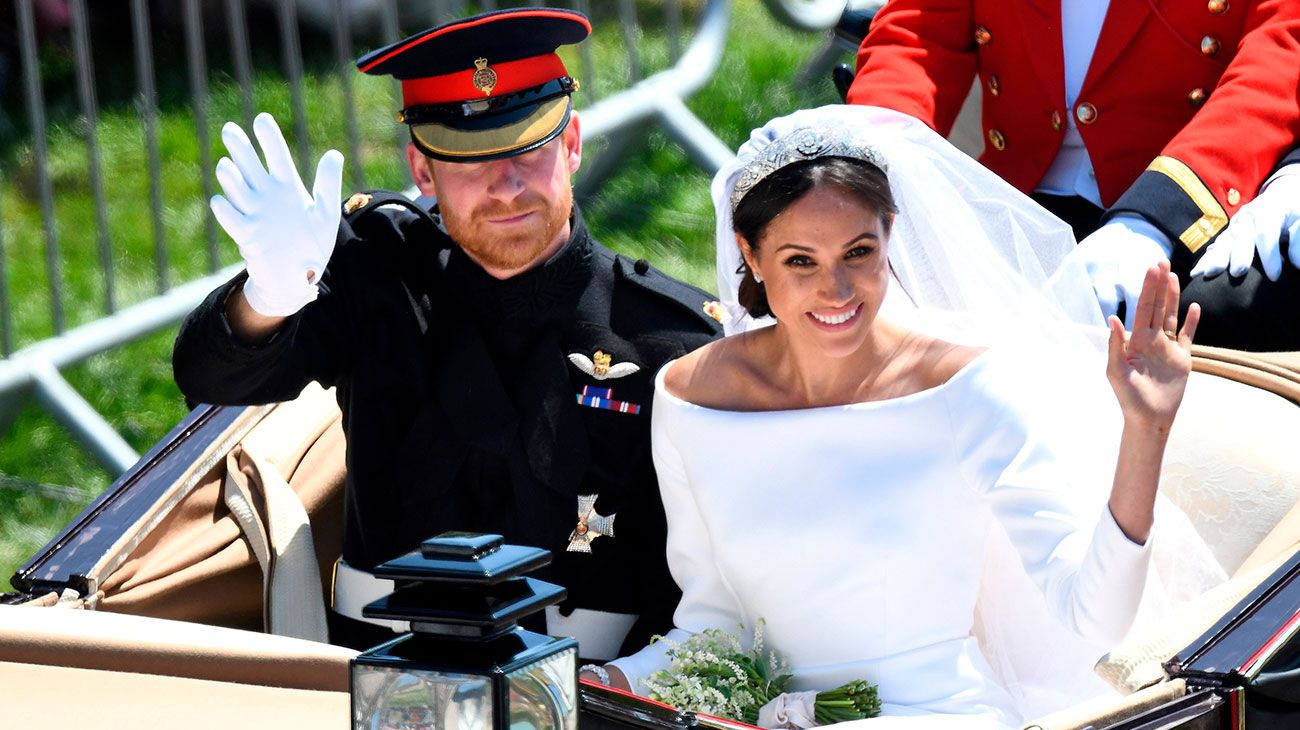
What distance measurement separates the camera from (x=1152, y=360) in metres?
2.22

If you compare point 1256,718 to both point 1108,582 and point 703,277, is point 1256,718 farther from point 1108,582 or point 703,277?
point 703,277

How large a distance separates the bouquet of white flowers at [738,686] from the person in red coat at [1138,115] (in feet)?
2.60

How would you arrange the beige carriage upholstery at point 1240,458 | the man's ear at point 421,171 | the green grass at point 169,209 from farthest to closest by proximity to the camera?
the green grass at point 169,209
the man's ear at point 421,171
the beige carriage upholstery at point 1240,458

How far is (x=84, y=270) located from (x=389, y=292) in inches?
92.2

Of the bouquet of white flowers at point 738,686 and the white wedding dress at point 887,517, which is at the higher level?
the white wedding dress at point 887,517

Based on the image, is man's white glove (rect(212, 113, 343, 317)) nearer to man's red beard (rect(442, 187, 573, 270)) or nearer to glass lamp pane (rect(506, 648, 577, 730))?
man's red beard (rect(442, 187, 573, 270))

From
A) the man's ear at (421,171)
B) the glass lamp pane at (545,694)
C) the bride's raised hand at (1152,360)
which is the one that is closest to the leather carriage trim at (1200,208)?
the bride's raised hand at (1152,360)

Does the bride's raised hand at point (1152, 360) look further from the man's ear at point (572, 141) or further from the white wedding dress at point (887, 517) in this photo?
the man's ear at point (572, 141)

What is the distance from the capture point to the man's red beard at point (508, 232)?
293 centimetres

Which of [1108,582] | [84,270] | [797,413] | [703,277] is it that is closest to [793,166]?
[797,413]

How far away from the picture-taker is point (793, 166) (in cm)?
257

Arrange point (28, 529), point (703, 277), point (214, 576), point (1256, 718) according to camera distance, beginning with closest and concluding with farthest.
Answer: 1. point (1256, 718)
2. point (214, 576)
3. point (28, 529)
4. point (703, 277)

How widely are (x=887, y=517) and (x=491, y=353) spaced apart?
29.6 inches

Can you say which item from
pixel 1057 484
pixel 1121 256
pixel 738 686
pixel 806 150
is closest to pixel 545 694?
pixel 738 686
